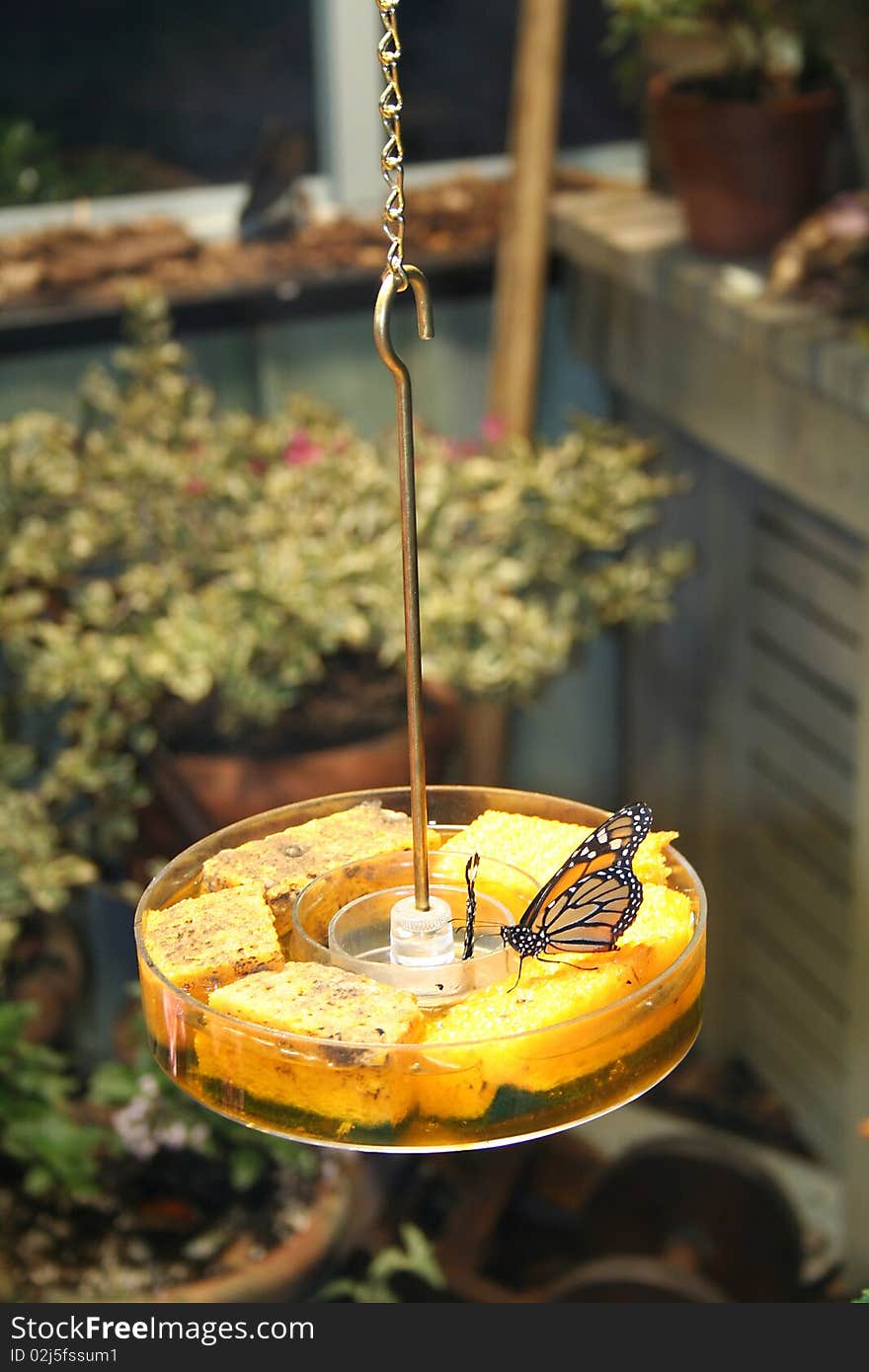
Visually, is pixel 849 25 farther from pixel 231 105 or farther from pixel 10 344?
pixel 10 344

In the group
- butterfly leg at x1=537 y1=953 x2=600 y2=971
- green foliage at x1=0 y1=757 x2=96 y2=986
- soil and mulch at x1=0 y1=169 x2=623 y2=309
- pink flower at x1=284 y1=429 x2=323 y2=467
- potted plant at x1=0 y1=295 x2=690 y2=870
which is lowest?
green foliage at x1=0 y1=757 x2=96 y2=986

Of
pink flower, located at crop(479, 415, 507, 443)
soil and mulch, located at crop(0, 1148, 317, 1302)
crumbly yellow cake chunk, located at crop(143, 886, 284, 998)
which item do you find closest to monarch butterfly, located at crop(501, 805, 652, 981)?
crumbly yellow cake chunk, located at crop(143, 886, 284, 998)

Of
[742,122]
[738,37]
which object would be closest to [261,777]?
[742,122]

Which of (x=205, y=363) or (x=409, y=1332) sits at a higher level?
(x=205, y=363)

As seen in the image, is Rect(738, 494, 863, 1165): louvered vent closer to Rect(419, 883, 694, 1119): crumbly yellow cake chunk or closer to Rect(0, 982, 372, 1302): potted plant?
Rect(0, 982, 372, 1302): potted plant

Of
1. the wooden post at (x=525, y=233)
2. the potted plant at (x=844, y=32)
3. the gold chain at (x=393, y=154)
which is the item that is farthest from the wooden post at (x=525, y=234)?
the gold chain at (x=393, y=154)

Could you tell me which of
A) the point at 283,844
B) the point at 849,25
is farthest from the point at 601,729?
the point at 283,844
